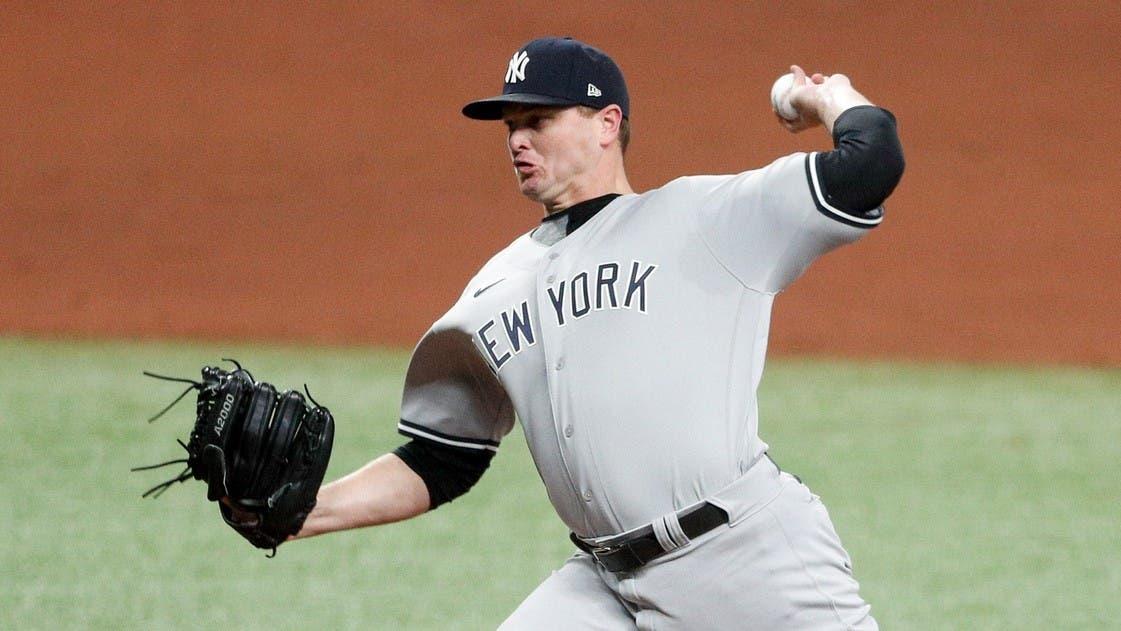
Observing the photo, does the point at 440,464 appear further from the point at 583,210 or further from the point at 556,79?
the point at 556,79

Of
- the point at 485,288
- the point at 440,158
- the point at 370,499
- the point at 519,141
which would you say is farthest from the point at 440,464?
the point at 440,158

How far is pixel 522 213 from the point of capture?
1105 cm

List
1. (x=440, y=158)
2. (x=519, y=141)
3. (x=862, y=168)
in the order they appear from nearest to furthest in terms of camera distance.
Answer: (x=862, y=168), (x=519, y=141), (x=440, y=158)

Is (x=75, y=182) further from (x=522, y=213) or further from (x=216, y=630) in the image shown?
(x=216, y=630)

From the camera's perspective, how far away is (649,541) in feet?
8.32

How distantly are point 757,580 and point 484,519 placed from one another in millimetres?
3189

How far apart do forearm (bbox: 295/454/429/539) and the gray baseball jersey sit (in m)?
0.35

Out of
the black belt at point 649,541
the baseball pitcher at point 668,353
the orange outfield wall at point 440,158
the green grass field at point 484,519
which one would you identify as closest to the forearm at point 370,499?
the baseball pitcher at point 668,353

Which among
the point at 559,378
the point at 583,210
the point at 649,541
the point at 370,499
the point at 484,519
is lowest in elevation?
the point at 484,519

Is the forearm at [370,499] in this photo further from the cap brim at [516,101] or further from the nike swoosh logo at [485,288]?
the cap brim at [516,101]

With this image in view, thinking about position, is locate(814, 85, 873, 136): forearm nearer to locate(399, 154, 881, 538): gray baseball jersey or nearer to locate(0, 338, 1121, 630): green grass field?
locate(399, 154, 881, 538): gray baseball jersey

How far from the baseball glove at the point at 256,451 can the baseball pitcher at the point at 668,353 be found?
347 mm

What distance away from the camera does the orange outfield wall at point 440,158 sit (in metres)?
10.4

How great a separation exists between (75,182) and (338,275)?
221cm
